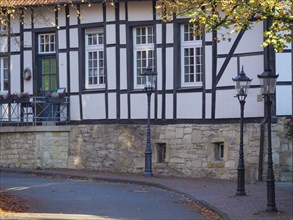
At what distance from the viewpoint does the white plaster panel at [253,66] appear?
24458 millimetres

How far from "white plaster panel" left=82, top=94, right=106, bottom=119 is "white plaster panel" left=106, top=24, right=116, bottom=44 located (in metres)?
1.98

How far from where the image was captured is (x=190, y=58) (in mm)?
26641

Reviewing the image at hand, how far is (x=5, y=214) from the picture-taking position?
16.8m

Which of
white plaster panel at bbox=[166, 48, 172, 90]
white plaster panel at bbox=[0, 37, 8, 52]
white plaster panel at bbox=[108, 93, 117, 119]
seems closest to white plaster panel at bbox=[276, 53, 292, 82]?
white plaster panel at bbox=[166, 48, 172, 90]

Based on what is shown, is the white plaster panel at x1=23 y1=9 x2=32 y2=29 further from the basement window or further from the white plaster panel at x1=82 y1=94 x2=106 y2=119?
the basement window

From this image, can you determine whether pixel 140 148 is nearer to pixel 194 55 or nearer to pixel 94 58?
pixel 194 55

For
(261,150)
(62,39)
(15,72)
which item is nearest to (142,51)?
(62,39)

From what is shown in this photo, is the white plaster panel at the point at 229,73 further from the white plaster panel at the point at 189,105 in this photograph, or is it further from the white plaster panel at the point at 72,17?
the white plaster panel at the point at 72,17

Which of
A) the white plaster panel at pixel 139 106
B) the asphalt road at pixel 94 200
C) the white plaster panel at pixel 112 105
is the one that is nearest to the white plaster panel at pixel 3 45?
the white plaster panel at pixel 112 105

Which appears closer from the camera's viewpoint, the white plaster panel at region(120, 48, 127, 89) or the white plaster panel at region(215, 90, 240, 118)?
the white plaster panel at region(215, 90, 240, 118)

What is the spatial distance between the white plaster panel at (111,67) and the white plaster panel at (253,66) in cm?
515

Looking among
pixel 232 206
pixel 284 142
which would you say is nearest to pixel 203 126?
pixel 284 142

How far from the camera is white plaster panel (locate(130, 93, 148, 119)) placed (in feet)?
89.1

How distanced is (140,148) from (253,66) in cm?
520
